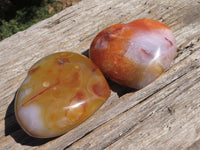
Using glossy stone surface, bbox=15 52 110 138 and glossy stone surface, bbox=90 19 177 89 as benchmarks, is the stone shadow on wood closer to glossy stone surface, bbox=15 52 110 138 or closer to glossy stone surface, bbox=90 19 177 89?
glossy stone surface, bbox=15 52 110 138

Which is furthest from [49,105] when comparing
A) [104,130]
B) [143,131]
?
[143,131]

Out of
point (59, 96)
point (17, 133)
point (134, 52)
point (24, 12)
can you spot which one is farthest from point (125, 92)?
point (24, 12)

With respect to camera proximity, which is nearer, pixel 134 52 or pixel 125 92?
pixel 134 52

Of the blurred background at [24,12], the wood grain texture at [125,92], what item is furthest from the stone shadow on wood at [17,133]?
the blurred background at [24,12]

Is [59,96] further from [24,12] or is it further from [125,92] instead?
[24,12]

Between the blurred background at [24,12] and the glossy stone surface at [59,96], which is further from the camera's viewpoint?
the blurred background at [24,12]

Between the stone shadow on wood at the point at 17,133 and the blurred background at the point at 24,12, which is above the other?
the stone shadow on wood at the point at 17,133

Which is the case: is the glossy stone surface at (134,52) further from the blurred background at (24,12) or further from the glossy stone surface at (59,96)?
the blurred background at (24,12)
